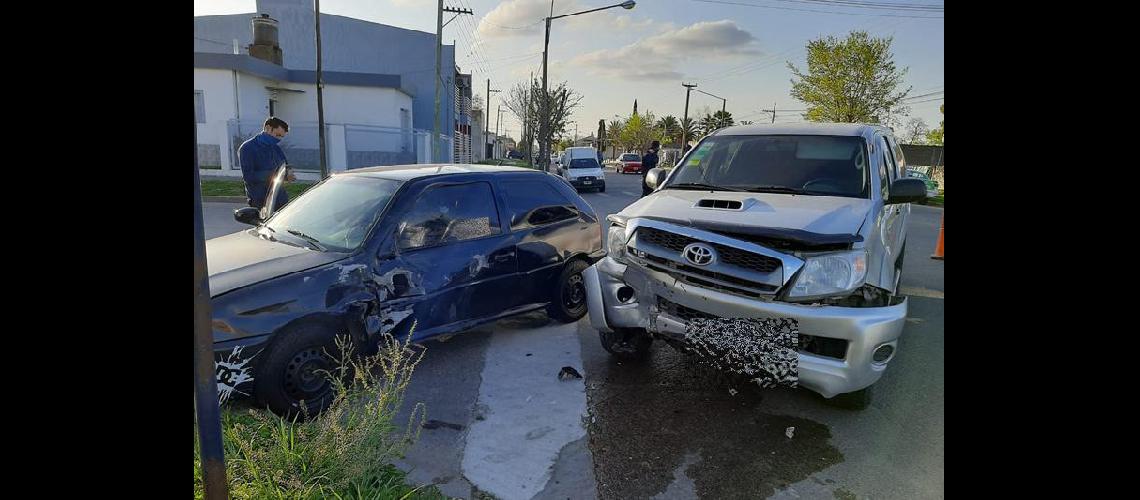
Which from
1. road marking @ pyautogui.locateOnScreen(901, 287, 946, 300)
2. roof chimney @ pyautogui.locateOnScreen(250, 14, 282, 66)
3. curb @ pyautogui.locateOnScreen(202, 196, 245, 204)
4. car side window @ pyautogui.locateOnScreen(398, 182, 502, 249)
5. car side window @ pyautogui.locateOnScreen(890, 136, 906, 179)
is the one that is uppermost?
roof chimney @ pyautogui.locateOnScreen(250, 14, 282, 66)

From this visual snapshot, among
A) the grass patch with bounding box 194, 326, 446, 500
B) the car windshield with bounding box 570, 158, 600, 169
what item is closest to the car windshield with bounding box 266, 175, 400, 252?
the grass patch with bounding box 194, 326, 446, 500

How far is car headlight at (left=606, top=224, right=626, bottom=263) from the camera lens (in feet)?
12.7

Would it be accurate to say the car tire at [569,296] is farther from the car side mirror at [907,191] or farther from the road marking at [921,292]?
the road marking at [921,292]

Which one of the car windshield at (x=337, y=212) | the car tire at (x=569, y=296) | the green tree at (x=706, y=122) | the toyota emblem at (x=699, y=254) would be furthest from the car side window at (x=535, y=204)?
the green tree at (x=706, y=122)

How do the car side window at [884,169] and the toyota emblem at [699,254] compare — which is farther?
the car side window at [884,169]

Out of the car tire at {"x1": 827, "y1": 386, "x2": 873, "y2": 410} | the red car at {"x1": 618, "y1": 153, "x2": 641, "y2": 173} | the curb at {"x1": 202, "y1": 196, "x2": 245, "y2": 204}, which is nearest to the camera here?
the car tire at {"x1": 827, "y1": 386, "x2": 873, "y2": 410}

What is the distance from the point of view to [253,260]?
11.8ft

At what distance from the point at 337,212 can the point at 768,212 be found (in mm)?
2989

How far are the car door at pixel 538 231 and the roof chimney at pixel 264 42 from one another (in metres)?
25.9

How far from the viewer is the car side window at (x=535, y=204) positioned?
4.84m

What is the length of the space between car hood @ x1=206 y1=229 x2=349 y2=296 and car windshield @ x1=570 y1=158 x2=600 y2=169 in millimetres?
18695

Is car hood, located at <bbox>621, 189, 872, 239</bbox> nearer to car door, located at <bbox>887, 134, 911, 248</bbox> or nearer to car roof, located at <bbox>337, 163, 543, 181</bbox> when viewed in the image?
car door, located at <bbox>887, 134, 911, 248</bbox>
